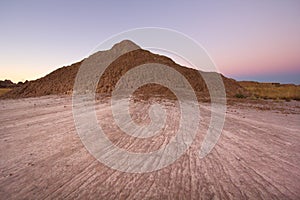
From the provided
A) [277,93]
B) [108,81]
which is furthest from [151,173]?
[277,93]

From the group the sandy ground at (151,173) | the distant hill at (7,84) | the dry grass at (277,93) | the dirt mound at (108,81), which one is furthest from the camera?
the distant hill at (7,84)

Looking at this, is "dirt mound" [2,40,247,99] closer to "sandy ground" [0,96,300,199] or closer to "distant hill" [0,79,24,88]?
"sandy ground" [0,96,300,199]

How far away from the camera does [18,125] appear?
709cm

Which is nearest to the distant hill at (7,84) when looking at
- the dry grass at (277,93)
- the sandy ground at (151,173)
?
the dry grass at (277,93)

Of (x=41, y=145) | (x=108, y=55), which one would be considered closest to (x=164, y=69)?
(x=108, y=55)

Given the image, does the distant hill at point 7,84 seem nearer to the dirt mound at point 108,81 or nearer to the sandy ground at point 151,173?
the dirt mound at point 108,81

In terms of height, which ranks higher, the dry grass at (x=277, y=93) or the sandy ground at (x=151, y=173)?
the dry grass at (x=277, y=93)

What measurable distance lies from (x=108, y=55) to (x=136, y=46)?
17.5 feet

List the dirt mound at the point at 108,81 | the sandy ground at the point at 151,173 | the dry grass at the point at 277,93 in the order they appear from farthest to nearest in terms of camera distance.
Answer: the dry grass at the point at 277,93
the dirt mound at the point at 108,81
the sandy ground at the point at 151,173

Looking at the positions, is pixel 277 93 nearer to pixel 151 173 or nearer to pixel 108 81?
pixel 108 81

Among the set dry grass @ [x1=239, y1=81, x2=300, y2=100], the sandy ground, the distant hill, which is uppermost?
the distant hill

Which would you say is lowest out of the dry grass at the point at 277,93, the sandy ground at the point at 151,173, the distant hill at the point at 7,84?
the sandy ground at the point at 151,173

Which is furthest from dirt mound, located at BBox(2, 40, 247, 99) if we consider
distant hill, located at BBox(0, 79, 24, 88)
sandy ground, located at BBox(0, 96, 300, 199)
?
distant hill, located at BBox(0, 79, 24, 88)

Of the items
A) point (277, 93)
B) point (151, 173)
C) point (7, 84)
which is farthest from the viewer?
point (7, 84)
